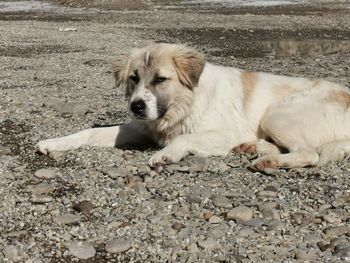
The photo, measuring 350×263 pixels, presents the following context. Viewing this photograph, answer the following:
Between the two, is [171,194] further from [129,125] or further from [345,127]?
[345,127]

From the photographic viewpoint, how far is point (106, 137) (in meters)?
6.75

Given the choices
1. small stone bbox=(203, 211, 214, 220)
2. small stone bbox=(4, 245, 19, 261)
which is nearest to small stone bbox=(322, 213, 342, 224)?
small stone bbox=(203, 211, 214, 220)

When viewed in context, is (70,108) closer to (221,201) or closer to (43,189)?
(43,189)

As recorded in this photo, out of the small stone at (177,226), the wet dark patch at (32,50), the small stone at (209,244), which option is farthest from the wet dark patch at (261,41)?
the small stone at (209,244)

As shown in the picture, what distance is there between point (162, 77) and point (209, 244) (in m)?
2.52

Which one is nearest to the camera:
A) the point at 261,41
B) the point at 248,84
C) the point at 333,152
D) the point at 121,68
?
the point at 333,152

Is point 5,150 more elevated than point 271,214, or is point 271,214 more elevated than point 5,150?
point 271,214

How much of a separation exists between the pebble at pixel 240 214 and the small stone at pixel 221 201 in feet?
0.54

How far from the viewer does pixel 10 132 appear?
7363 mm

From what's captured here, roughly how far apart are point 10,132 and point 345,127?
4297 millimetres

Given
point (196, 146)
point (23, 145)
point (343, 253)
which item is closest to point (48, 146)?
point (23, 145)

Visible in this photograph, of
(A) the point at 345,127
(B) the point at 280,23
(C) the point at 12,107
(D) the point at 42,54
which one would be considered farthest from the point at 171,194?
(B) the point at 280,23

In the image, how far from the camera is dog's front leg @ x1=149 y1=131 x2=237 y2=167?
5.93 m

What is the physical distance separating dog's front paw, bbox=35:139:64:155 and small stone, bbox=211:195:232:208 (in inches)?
88.1
